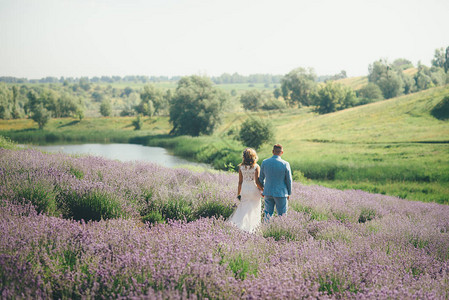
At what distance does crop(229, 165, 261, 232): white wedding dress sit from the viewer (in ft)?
19.6

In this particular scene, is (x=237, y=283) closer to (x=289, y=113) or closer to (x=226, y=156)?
(x=226, y=156)

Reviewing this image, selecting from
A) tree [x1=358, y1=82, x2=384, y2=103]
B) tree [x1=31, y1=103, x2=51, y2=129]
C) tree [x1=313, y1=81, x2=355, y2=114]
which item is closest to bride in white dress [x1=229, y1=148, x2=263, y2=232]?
tree [x1=31, y1=103, x2=51, y2=129]

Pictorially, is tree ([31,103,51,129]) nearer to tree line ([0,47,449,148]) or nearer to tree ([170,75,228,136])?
tree line ([0,47,449,148])

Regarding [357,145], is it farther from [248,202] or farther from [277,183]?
[248,202]

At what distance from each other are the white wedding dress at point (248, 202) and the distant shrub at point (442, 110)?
32.1m

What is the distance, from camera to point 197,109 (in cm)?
4394

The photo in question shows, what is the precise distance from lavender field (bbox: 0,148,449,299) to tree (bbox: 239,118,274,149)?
24736 mm

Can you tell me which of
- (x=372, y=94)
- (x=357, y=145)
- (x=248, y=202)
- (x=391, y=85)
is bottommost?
(x=357, y=145)

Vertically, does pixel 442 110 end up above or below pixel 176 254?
above

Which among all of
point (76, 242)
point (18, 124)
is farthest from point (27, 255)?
point (18, 124)

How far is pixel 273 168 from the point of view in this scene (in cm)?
636

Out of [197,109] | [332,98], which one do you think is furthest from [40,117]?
[332,98]

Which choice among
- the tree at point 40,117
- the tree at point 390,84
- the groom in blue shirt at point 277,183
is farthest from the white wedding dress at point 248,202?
the tree at point 390,84

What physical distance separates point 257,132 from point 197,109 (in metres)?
16.0
